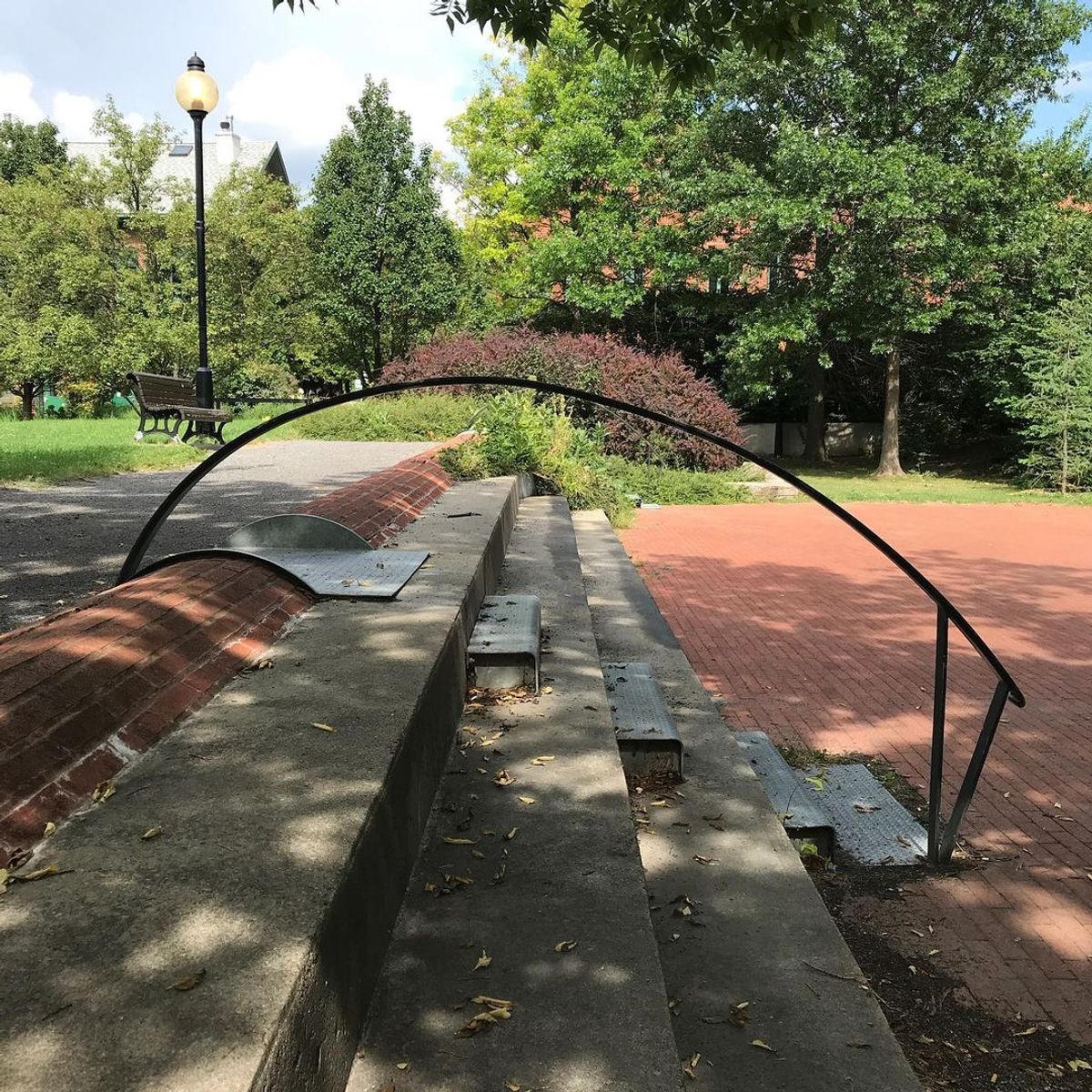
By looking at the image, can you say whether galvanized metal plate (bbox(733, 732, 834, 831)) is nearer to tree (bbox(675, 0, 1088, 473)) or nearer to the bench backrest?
the bench backrest

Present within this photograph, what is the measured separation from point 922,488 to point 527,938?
1978 cm

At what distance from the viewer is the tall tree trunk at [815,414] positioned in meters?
25.0

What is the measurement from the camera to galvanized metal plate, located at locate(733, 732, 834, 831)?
142 inches

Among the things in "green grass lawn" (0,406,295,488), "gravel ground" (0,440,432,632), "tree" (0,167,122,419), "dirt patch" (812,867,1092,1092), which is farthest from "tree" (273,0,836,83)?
"tree" (0,167,122,419)

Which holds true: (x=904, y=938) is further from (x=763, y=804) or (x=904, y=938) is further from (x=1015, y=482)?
(x=1015, y=482)

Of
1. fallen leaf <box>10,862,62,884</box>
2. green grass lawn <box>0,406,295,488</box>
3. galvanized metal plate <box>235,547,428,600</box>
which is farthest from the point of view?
green grass lawn <box>0,406,295,488</box>

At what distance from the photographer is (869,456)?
27719 mm

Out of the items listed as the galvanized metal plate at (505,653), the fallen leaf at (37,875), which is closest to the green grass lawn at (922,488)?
the galvanized metal plate at (505,653)

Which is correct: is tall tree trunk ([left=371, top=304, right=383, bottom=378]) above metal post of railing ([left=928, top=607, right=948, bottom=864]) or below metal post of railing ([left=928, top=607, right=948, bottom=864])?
above

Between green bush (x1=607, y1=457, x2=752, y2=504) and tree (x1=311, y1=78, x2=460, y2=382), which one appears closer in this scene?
green bush (x1=607, y1=457, x2=752, y2=504)

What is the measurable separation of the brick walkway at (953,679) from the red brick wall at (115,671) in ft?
7.96

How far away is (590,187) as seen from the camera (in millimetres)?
28078

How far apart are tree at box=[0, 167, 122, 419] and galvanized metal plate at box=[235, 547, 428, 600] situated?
994 inches

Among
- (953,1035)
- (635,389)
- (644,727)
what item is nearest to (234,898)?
(953,1035)
